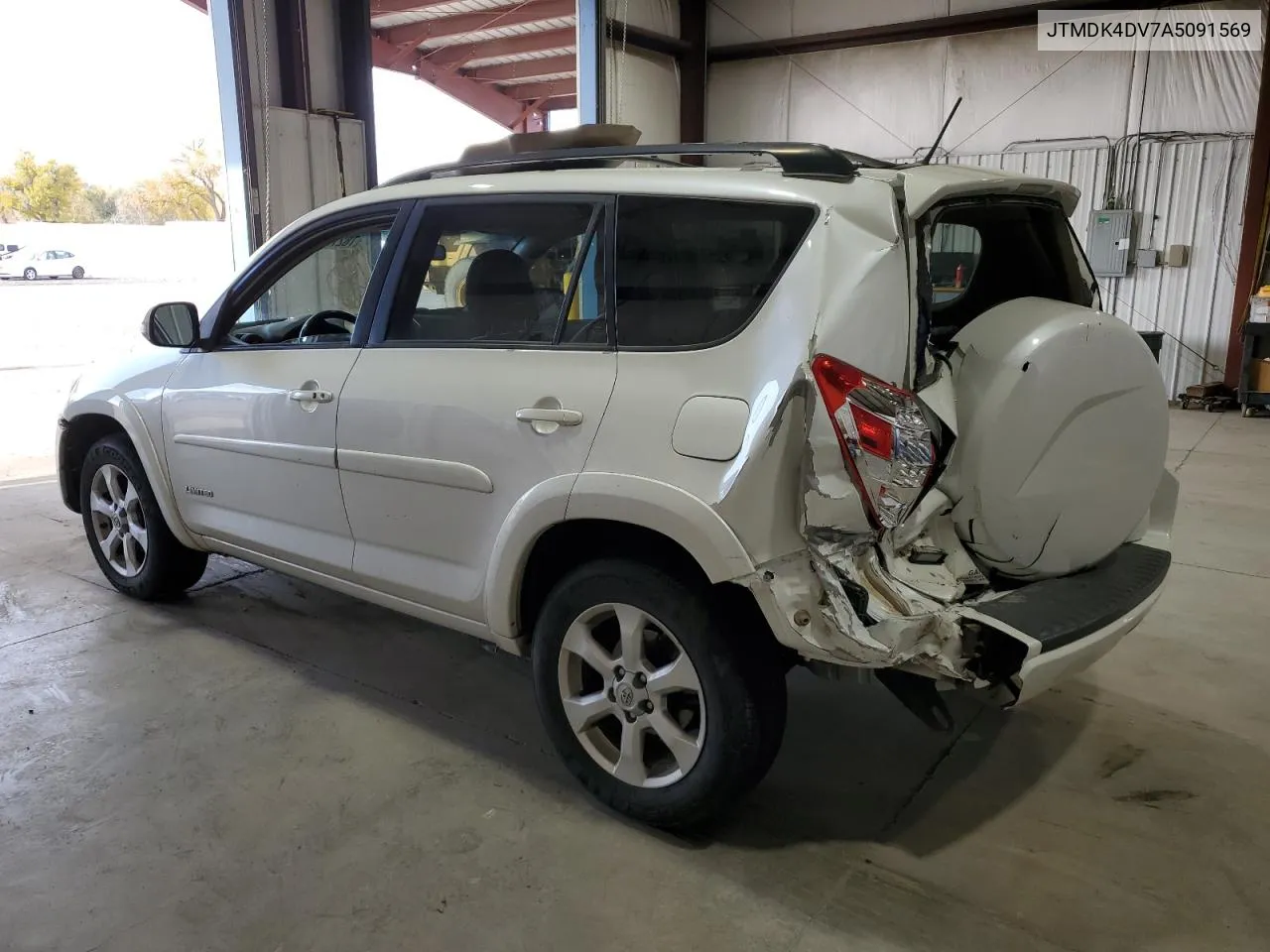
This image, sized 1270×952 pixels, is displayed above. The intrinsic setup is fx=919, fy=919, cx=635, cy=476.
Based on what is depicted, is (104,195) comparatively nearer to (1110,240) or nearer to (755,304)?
(1110,240)

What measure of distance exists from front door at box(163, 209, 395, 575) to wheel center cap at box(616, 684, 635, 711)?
1044mm

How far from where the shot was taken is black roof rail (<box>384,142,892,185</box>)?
2.09m

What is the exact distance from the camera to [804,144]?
2213 millimetres

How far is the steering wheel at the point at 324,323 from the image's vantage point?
10.5 feet

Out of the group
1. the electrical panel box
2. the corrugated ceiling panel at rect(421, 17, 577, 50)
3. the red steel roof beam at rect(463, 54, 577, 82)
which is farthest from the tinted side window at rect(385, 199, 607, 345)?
the red steel roof beam at rect(463, 54, 577, 82)

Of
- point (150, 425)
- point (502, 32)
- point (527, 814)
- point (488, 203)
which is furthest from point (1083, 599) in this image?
point (502, 32)

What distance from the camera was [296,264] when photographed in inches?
124

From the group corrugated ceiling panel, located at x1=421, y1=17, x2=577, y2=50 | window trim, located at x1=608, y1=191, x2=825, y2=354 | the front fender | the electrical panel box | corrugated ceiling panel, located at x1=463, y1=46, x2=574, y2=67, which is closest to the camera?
window trim, located at x1=608, y1=191, x2=825, y2=354

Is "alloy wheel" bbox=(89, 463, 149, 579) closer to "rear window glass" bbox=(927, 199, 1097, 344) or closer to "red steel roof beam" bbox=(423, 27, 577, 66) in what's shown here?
"rear window glass" bbox=(927, 199, 1097, 344)

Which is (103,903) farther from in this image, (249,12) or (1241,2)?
(1241,2)

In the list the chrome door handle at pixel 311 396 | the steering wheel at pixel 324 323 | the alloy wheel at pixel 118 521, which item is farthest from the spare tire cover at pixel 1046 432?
the alloy wheel at pixel 118 521

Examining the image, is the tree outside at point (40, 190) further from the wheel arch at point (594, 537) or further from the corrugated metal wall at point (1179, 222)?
the wheel arch at point (594, 537)

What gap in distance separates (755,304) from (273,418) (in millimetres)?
1715

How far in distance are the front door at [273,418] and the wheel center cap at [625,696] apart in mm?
1044
